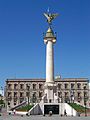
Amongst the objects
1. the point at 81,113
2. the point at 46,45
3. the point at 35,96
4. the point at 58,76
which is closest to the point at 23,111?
the point at 81,113

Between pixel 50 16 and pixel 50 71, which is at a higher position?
pixel 50 16

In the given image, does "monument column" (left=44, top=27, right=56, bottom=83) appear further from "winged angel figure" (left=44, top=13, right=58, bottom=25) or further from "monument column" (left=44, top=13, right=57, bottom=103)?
"winged angel figure" (left=44, top=13, right=58, bottom=25)

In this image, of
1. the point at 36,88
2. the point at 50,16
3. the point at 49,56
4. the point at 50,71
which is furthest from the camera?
the point at 36,88

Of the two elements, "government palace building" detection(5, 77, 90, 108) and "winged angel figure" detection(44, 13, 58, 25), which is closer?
"winged angel figure" detection(44, 13, 58, 25)

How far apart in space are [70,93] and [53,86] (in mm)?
38699

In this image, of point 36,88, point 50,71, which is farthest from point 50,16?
point 36,88

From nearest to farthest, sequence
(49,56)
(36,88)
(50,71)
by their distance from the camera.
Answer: (50,71)
(49,56)
(36,88)

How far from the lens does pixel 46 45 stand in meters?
86.0

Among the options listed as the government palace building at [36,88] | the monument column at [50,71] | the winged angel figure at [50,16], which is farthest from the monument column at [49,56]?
the government palace building at [36,88]

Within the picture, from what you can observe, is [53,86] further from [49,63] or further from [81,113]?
[81,113]

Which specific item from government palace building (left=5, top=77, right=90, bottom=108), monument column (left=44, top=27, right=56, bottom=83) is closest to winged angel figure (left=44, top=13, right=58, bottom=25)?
monument column (left=44, top=27, right=56, bottom=83)

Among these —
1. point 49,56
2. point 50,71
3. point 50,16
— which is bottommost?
point 50,71

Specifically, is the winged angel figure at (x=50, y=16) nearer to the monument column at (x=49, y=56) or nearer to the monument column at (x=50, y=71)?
the monument column at (x=49, y=56)

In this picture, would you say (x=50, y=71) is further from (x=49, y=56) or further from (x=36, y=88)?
(x=36, y=88)
